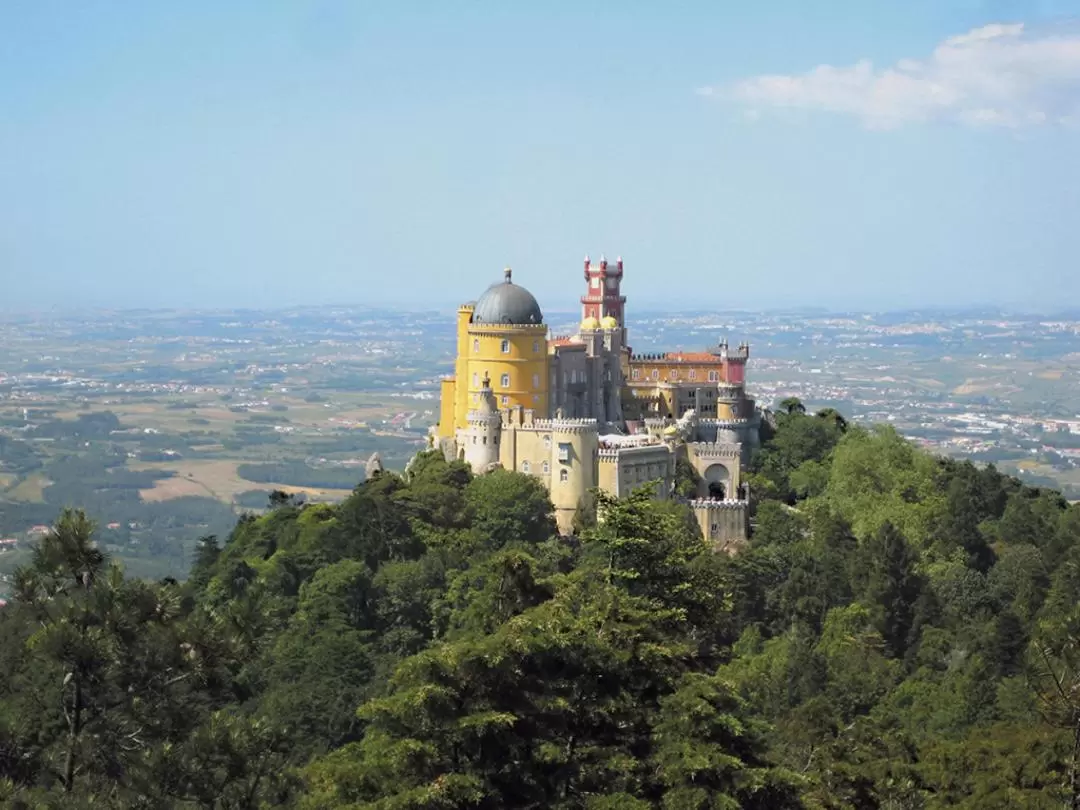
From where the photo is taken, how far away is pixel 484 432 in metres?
65.8

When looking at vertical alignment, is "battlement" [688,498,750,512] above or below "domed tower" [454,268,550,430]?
below

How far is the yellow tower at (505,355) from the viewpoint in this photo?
67312 mm

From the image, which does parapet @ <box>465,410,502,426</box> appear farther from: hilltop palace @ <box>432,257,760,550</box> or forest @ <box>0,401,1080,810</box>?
forest @ <box>0,401,1080,810</box>

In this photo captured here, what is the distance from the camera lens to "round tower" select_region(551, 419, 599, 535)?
6344 centimetres

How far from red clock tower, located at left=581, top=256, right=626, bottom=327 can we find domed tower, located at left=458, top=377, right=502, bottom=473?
17.4m

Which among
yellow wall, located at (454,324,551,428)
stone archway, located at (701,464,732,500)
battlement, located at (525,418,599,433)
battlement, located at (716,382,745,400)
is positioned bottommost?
stone archway, located at (701,464,732,500)

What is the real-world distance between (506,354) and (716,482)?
952 cm

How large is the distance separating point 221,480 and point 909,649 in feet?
390

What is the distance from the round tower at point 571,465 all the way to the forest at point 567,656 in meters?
0.83

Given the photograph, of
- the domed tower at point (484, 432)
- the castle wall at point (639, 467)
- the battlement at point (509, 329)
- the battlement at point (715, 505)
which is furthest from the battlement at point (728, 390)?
the domed tower at point (484, 432)

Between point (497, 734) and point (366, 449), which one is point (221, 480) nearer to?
point (366, 449)

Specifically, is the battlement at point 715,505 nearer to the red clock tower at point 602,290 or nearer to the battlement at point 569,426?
the battlement at point 569,426

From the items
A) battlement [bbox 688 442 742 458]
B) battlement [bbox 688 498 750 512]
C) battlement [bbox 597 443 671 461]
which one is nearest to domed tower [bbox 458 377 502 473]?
battlement [bbox 597 443 671 461]

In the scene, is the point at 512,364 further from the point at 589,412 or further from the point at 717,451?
the point at 717,451
